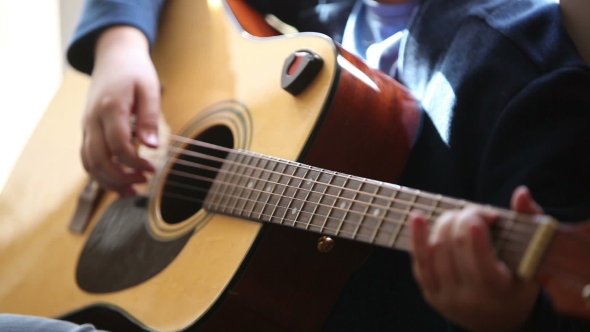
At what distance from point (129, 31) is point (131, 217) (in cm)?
30

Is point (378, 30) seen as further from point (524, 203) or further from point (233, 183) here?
point (524, 203)

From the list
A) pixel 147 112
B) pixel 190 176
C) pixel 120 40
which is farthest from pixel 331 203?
pixel 120 40

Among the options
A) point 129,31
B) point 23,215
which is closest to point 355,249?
point 129,31

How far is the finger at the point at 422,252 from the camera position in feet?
1.36

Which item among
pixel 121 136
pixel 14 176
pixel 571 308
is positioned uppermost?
pixel 571 308

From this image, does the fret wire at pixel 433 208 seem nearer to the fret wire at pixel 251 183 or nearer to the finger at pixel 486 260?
the finger at pixel 486 260

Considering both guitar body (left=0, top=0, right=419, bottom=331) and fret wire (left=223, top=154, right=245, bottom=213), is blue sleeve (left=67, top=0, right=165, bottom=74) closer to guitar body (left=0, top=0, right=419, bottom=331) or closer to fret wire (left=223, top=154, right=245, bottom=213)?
guitar body (left=0, top=0, right=419, bottom=331)

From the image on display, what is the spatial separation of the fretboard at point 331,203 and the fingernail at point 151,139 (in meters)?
0.13

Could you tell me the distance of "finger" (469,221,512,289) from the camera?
1.27 ft

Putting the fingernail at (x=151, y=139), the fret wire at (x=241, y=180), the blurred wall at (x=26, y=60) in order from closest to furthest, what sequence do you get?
the fret wire at (x=241, y=180)
the fingernail at (x=151, y=139)
the blurred wall at (x=26, y=60)

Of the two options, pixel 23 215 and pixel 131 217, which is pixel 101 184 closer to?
pixel 131 217

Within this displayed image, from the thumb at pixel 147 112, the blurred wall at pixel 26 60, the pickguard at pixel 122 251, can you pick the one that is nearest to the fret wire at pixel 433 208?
the pickguard at pixel 122 251

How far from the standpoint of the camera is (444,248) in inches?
16.2

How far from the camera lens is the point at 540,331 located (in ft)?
1.54
